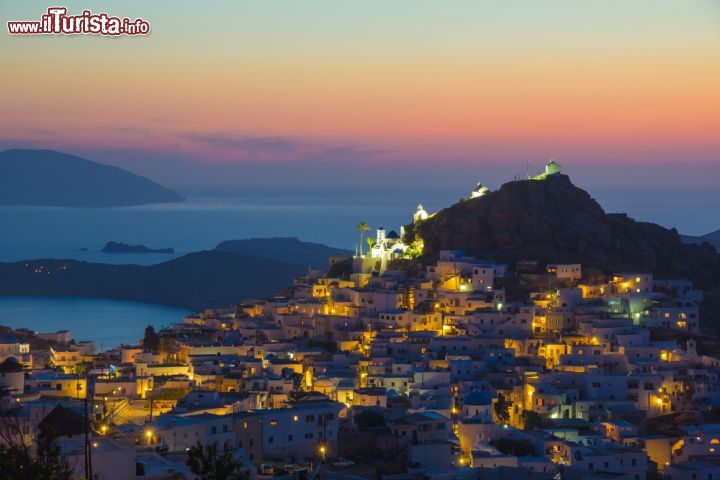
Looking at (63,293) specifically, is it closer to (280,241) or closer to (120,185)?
(280,241)

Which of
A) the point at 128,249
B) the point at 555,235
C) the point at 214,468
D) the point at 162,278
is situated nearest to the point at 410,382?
the point at 555,235

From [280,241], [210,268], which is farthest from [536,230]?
[280,241]

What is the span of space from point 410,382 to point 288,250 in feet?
249

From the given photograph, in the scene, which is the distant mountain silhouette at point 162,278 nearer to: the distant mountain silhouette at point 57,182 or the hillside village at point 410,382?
the hillside village at point 410,382

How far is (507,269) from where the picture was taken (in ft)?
155

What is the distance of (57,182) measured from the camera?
181250mm

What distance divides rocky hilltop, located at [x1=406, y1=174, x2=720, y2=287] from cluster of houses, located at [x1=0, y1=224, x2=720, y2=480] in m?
1.82

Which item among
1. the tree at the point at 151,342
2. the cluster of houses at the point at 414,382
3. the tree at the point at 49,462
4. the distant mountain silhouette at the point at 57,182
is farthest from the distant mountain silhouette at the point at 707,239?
the distant mountain silhouette at the point at 57,182

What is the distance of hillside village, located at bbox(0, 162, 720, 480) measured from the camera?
26312 millimetres

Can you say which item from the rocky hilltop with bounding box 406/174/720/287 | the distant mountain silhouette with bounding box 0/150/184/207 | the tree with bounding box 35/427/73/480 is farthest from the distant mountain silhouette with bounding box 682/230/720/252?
the distant mountain silhouette with bounding box 0/150/184/207

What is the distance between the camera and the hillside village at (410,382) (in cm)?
2631

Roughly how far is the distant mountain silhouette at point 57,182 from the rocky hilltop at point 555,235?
12928 centimetres

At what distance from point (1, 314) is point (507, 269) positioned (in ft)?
118

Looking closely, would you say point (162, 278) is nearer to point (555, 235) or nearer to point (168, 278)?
point (168, 278)
